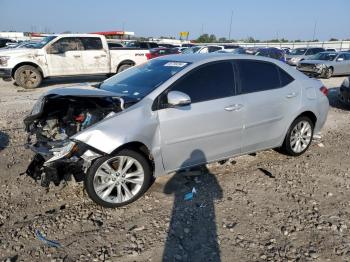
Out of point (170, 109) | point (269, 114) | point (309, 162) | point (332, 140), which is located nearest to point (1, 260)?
point (170, 109)

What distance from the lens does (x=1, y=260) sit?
2986mm

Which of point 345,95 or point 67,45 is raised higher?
point 67,45

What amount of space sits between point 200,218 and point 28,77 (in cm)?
1034

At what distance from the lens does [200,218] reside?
146 inches

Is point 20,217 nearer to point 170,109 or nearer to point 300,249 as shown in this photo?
point 170,109

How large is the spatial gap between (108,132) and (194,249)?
4.73 ft

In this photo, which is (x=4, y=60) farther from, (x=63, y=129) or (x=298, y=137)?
(x=298, y=137)

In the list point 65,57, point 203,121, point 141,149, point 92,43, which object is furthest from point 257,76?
point 92,43

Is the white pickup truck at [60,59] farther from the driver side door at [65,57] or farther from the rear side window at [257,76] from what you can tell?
the rear side window at [257,76]

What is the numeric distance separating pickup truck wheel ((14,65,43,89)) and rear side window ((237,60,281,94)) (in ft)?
31.2

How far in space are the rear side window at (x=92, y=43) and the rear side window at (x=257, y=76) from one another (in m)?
9.45

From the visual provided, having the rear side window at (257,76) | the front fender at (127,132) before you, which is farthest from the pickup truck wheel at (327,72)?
the front fender at (127,132)

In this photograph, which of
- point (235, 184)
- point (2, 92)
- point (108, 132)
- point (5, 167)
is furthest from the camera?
point (2, 92)

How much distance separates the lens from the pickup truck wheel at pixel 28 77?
1198 centimetres
